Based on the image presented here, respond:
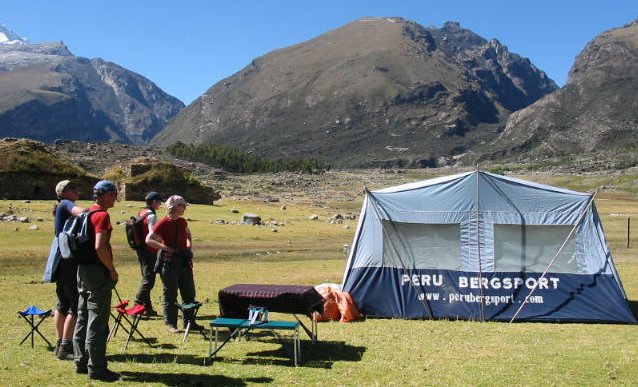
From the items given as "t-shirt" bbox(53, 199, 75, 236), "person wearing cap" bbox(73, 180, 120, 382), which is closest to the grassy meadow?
"person wearing cap" bbox(73, 180, 120, 382)

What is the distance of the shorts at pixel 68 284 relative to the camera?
9.45 metres

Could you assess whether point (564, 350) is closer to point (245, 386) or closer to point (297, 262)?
point (245, 386)

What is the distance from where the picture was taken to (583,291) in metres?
14.5

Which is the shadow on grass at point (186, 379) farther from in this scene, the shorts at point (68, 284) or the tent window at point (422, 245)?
the tent window at point (422, 245)

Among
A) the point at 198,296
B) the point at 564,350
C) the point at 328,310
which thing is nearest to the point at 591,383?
the point at 564,350

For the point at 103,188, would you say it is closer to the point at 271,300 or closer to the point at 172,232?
the point at 172,232

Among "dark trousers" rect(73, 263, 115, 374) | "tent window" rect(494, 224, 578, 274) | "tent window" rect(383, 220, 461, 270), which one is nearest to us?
"dark trousers" rect(73, 263, 115, 374)

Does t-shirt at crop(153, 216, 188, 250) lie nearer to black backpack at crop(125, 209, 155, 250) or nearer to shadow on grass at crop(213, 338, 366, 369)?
black backpack at crop(125, 209, 155, 250)

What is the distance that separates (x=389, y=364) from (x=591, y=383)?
306 cm

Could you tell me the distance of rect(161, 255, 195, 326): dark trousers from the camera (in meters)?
11.9

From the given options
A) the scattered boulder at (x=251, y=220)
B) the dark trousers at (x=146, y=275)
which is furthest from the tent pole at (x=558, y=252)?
the scattered boulder at (x=251, y=220)

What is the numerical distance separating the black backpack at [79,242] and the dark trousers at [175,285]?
3.35 m

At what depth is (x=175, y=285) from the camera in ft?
39.1

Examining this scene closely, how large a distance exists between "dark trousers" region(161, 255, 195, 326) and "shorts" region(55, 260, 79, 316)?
2461mm
